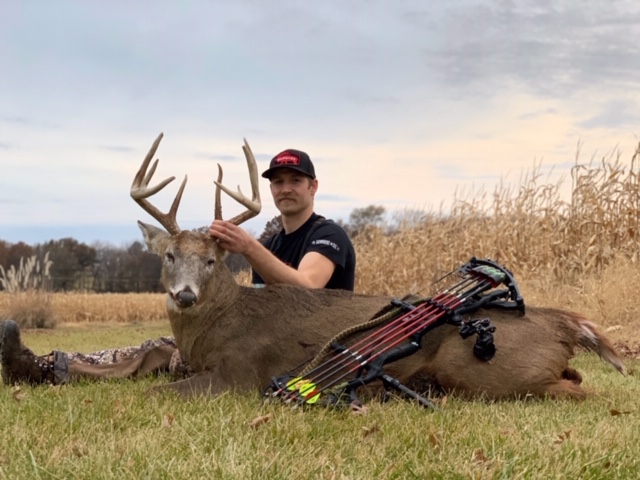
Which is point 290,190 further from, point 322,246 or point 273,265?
point 273,265

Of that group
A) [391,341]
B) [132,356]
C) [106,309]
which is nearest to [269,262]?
[391,341]

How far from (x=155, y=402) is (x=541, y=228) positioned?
10.8 m

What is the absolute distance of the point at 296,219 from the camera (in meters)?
6.23

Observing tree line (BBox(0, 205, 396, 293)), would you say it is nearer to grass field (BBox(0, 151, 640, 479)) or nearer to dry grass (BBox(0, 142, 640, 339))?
dry grass (BBox(0, 142, 640, 339))

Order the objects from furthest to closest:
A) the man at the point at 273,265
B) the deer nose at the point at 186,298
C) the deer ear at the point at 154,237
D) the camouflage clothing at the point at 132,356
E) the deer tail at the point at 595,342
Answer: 1. the camouflage clothing at the point at 132,356
2. the deer ear at the point at 154,237
3. the man at the point at 273,265
4. the deer tail at the point at 595,342
5. the deer nose at the point at 186,298

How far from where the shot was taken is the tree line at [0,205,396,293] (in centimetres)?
4450

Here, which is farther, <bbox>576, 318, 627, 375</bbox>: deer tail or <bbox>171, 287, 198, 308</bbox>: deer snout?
Answer: <bbox>576, 318, 627, 375</bbox>: deer tail

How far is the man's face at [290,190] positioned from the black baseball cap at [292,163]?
0.06 m

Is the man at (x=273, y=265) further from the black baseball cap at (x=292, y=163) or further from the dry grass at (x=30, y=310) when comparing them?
the dry grass at (x=30, y=310)

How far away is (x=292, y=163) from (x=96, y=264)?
47979 mm

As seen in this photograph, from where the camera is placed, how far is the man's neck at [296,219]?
20.4 ft

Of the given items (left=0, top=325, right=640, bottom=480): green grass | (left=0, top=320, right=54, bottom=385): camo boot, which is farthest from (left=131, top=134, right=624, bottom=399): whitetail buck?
(left=0, top=320, right=54, bottom=385): camo boot

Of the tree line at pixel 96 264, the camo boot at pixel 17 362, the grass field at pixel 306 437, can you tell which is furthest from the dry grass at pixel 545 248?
the tree line at pixel 96 264

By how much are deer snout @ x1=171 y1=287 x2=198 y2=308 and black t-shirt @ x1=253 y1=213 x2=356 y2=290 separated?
4.08 feet
